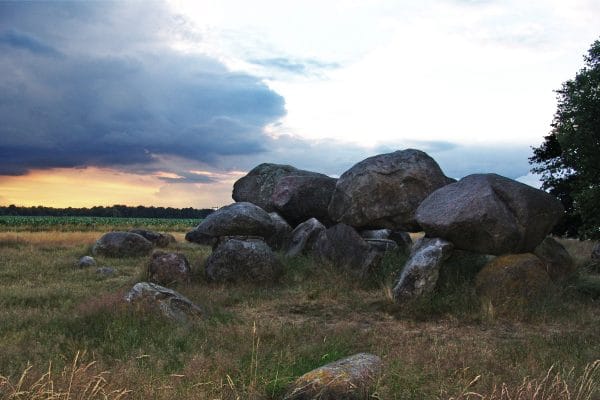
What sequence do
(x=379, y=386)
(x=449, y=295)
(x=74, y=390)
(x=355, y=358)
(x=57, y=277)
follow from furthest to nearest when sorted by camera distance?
(x=57, y=277) → (x=449, y=295) → (x=355, y=358) → (x=379, y=386) → (x=74, y=390)

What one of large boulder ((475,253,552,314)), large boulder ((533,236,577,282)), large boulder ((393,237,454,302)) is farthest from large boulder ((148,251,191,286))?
large boulder ((533,236,577,282))

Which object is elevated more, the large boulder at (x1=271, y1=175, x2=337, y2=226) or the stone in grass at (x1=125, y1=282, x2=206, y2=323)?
the large boulder at (x1=271, y1=175, x2=337, y2=226)

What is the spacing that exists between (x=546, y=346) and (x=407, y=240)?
1358cm

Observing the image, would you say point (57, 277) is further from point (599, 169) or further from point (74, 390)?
point (599, 169)

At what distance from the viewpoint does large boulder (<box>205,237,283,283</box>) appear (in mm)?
16969

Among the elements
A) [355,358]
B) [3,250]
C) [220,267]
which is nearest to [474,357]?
[355,358]

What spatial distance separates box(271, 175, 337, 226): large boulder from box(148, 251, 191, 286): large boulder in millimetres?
7611

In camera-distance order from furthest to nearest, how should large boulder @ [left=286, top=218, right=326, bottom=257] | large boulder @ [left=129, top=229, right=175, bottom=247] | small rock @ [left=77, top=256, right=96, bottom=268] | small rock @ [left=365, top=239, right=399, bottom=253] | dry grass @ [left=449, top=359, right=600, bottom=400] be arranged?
large boulder @ [left=129, top=229, right=175, bottom=247], small rock @ [left=77, top=256, right=96, bottom=268], large boulder @ [left=286, top=218, right=326, bottom=257], small rock @ [left=365, top=239, right=399, bottom=253], dry grass @ [left=449, top=359, right=600, bottom=400]

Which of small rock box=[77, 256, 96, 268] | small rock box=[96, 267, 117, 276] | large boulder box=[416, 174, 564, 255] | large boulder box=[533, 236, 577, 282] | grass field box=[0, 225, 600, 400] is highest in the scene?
large boulder box=[416, 174, 564, 255]

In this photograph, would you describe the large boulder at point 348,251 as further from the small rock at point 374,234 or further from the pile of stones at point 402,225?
the small rock at point 374,234

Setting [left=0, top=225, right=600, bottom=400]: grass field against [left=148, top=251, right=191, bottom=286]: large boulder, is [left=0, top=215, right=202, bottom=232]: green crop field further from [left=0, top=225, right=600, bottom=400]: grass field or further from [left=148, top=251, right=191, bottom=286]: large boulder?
[left=148, top=251, right=191, bottom=286]: large boulder

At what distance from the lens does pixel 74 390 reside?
20.5ft

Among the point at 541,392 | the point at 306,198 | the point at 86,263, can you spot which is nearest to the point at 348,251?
the point at 306,198

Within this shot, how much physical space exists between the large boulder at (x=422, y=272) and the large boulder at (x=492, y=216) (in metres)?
0.55
